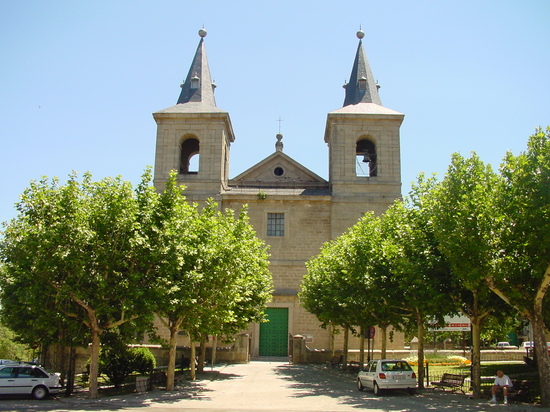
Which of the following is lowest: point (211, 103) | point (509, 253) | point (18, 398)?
point (18, 398)

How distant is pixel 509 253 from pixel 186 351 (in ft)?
70.4

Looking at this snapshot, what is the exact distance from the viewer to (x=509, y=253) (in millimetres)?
15984

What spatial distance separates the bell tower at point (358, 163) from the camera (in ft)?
122

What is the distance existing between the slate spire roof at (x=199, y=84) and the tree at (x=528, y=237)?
27924mm

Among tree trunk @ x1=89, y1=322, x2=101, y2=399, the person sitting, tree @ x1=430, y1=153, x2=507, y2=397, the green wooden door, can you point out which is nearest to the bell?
the green wooden door

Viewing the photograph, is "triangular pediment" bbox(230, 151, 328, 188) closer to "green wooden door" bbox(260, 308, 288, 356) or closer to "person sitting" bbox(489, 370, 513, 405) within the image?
"green wooden door" bbox(260, 308, 288, 356)

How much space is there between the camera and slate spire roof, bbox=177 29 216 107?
133 feet

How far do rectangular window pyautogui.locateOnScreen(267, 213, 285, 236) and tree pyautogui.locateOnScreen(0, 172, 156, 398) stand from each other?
65.5ft

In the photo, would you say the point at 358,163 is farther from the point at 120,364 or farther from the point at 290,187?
the point at 120,364

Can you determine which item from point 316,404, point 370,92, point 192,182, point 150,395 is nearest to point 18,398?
point 150,395

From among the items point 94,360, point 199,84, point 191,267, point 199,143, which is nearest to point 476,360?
point 191,267

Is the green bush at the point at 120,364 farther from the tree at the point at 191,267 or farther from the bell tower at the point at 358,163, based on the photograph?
the bell tower at the point at 358,163

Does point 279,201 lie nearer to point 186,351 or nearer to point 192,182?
point 192,182

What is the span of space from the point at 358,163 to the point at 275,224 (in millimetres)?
7664
